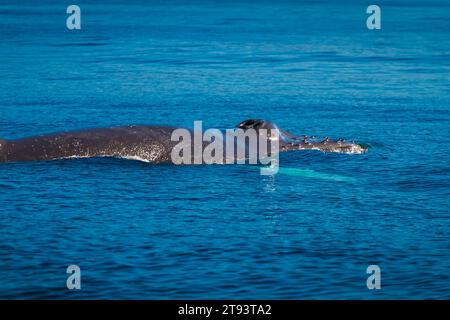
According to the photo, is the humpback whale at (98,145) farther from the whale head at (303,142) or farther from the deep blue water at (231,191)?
the whale head at (303,142)

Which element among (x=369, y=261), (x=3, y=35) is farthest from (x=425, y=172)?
(x=3, y=35)

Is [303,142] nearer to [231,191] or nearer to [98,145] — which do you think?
[231,191]

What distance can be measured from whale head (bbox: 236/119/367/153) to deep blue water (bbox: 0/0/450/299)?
38cm

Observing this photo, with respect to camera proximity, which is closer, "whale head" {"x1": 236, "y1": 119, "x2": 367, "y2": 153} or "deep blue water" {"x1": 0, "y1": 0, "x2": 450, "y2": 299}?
"deep blue water" {"x1": 0, "y1": 0, "x2": 450, "y2": 299}

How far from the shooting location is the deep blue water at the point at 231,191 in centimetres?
1387

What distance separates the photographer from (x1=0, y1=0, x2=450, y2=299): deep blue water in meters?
13.9

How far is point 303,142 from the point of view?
2203cm

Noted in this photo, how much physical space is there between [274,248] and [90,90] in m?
18.3

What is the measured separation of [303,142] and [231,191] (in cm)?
415

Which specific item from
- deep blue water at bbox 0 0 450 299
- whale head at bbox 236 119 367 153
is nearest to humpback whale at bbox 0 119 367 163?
deep blue water at bbox 0 0 450 299

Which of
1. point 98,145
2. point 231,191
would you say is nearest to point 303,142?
point 231,191

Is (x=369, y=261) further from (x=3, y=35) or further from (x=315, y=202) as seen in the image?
(x=3, y=35)

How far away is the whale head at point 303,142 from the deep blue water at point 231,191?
1.25ft

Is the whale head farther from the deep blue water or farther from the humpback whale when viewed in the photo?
the humpback whale
